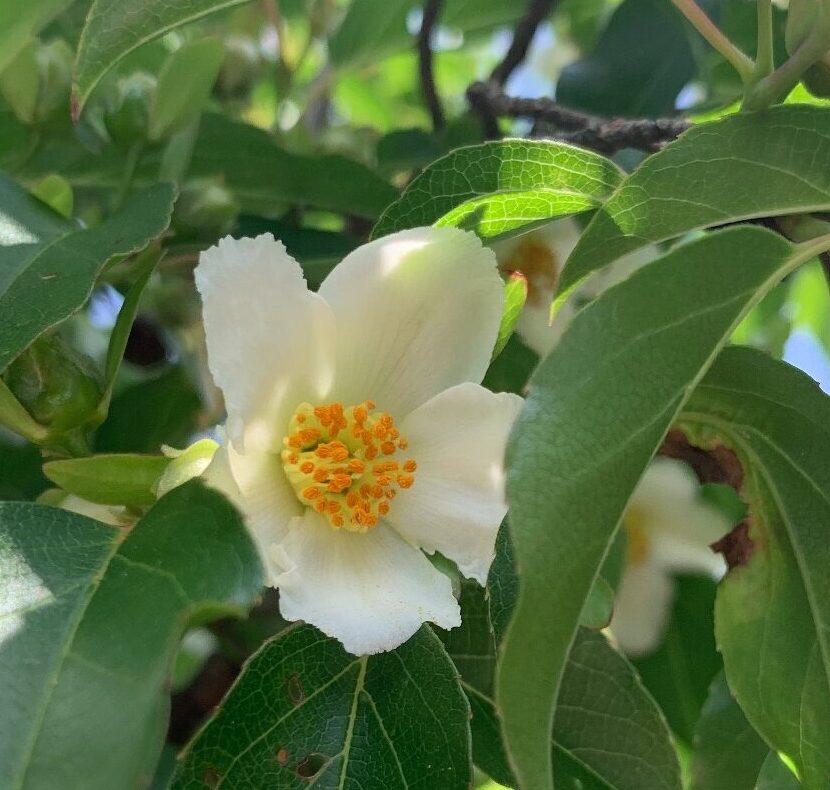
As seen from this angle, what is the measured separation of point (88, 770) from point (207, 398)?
1.90ft

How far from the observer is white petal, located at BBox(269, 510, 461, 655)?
60cm

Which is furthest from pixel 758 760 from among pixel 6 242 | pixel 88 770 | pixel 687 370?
pixel 6 242

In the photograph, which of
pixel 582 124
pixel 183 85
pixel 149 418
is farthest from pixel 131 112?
pixel 582 124

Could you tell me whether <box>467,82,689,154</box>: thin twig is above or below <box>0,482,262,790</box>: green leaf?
above

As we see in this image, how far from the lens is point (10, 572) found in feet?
1.78

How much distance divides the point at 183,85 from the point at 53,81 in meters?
0.11

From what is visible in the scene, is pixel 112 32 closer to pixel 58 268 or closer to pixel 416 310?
pixel 58 268

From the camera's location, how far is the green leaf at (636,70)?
1.15 metres

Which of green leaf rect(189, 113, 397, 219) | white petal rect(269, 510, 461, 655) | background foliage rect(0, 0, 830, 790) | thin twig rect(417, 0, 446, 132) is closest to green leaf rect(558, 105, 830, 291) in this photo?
background foliage rect(0, 0, 830, 790)

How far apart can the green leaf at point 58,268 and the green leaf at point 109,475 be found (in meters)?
0.07

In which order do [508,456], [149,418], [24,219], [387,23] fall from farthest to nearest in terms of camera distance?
[387,23] < [149,418] < [24,219] < [508,456]

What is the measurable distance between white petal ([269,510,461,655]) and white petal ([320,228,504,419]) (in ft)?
0.35

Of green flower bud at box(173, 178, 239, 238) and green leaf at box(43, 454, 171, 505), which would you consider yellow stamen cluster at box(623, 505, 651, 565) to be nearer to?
green flower bud at box(173, 178, 239, 238)

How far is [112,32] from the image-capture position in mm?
613
